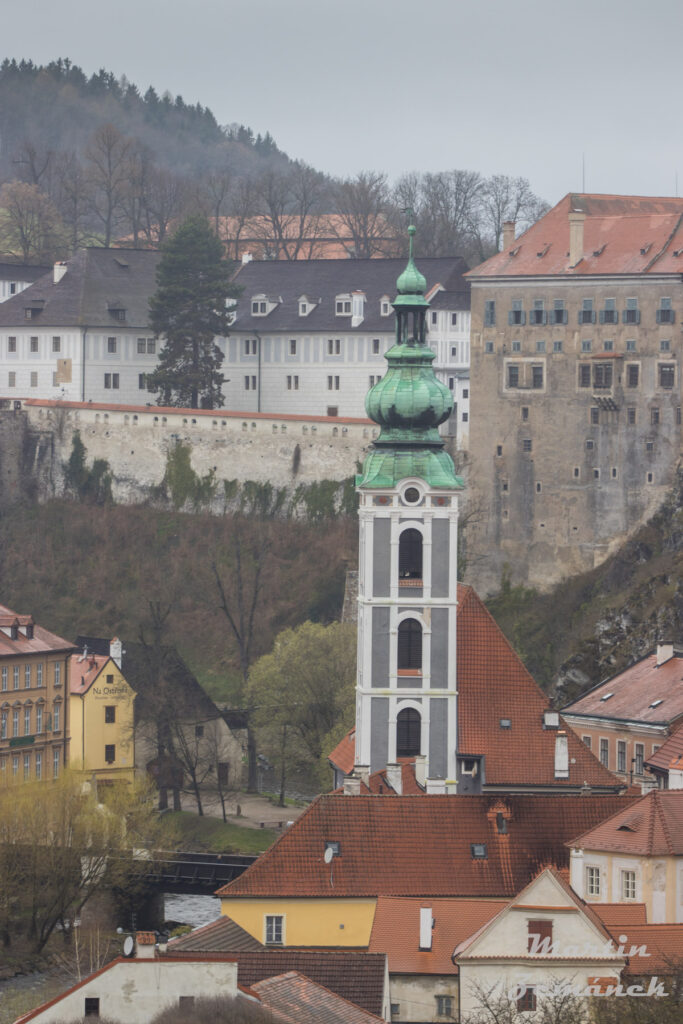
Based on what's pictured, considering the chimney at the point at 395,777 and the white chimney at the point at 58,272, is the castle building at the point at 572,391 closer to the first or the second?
the white chimney at the point at 58,272

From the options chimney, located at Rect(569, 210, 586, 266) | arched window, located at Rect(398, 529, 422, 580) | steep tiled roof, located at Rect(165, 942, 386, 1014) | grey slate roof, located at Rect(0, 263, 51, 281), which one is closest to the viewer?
steep tiled roof, located at Rect(165, 942, 386, 1014)

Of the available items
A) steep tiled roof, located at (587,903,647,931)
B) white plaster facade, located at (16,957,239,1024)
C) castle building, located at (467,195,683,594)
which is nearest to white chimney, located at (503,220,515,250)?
castle building, located at (467,195,683,594)

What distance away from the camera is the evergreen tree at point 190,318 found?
322 ft

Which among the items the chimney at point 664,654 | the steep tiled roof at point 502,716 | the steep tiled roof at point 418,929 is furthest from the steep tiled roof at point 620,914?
the chimney at point 664,654

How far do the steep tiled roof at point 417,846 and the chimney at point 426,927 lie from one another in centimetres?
391

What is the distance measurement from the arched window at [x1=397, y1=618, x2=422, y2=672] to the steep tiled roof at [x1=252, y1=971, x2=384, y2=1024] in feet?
55.7

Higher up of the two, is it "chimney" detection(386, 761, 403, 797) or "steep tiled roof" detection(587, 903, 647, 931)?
"chimney" detection(386, 761, 403, 797)

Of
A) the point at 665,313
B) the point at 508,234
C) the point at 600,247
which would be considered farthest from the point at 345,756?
the point at 508,234

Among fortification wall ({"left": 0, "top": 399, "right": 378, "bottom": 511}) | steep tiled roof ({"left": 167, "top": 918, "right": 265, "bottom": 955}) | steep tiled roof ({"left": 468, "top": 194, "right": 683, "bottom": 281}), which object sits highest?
steep tiled roof ({"left": 468, "top": 194, "right": 683, "bottom": 281})

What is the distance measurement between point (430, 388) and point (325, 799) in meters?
12.9

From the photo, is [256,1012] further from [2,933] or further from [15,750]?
[15,750]

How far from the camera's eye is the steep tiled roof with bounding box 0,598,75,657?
80000mm

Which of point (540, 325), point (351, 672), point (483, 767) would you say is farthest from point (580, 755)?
point (540, 325)

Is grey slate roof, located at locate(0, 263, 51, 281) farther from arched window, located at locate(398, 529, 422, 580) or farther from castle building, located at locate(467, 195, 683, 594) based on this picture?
arched window, located at locate(398, 529, 422, 580)
